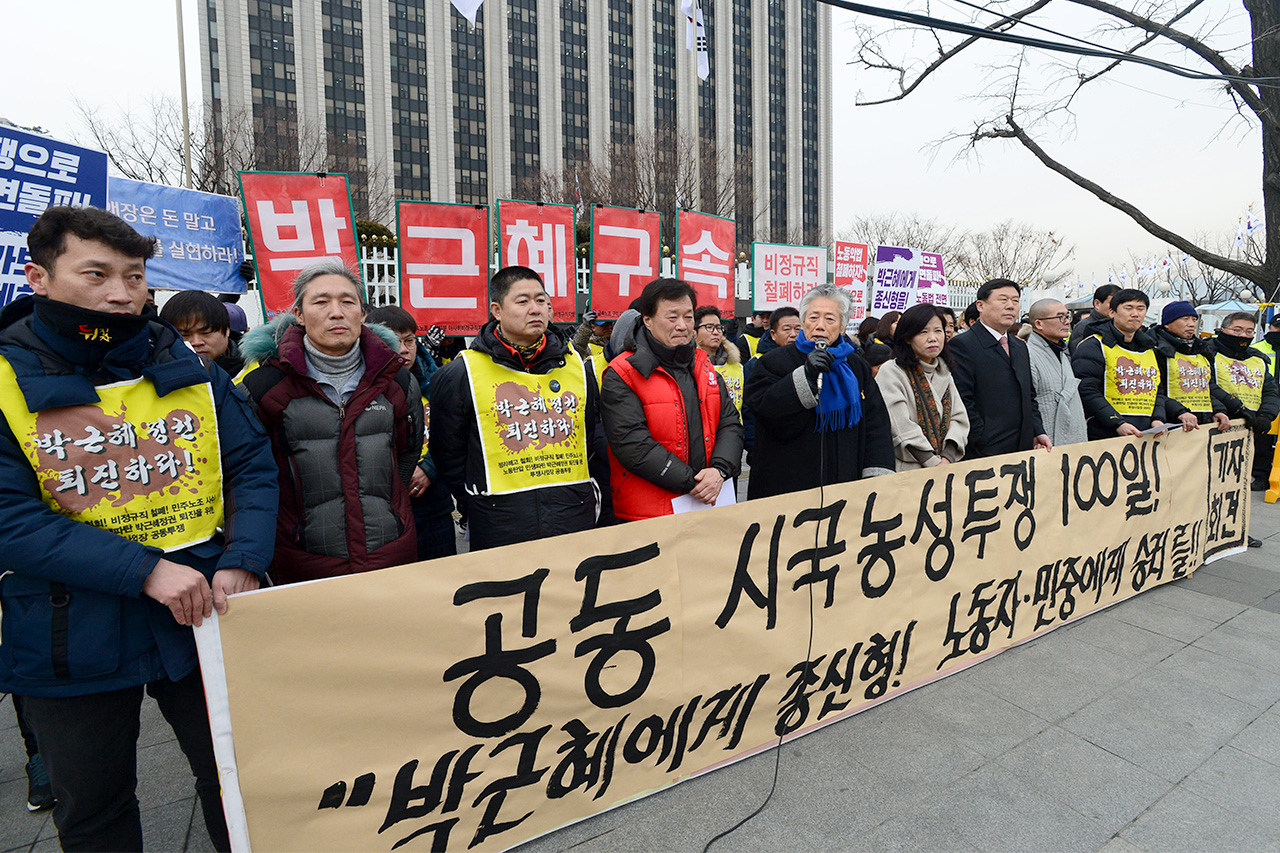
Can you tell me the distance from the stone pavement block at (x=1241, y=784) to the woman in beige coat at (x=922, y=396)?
151 cm

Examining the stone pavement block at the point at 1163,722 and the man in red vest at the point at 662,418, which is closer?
the stone pavement block at the point at 1163,722

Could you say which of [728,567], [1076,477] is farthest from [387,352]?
[1076,477]

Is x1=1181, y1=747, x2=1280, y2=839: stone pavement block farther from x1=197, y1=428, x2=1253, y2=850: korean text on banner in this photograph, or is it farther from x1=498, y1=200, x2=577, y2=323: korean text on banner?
x1=498, y1=200, x2=577, y2=323: korean text on banner

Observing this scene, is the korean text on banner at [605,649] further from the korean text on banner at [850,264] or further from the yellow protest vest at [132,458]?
the korean text on banner at [850,264]

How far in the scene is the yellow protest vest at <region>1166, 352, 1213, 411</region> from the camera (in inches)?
186

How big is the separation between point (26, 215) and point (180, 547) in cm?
264

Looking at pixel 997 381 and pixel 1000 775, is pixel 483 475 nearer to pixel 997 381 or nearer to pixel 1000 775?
pixel 1000 775

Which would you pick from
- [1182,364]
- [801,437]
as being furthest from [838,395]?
[1182,364]

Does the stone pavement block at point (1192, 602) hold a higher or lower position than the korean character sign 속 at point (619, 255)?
lower

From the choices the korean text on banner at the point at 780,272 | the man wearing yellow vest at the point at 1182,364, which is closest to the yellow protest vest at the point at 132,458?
the man wearing yellow vest at the point at 1182,364

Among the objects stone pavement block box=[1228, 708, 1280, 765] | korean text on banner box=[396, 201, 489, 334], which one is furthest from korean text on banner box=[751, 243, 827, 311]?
stone pavement block box=[1228, 708, 1280, 765]

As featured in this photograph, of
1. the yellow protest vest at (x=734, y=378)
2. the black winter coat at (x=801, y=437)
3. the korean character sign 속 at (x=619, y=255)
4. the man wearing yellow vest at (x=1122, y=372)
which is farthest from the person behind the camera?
the korean character sign 속 at (x=619, y=255)

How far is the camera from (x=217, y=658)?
1562 mm

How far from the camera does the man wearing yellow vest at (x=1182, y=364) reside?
4.69 metres
